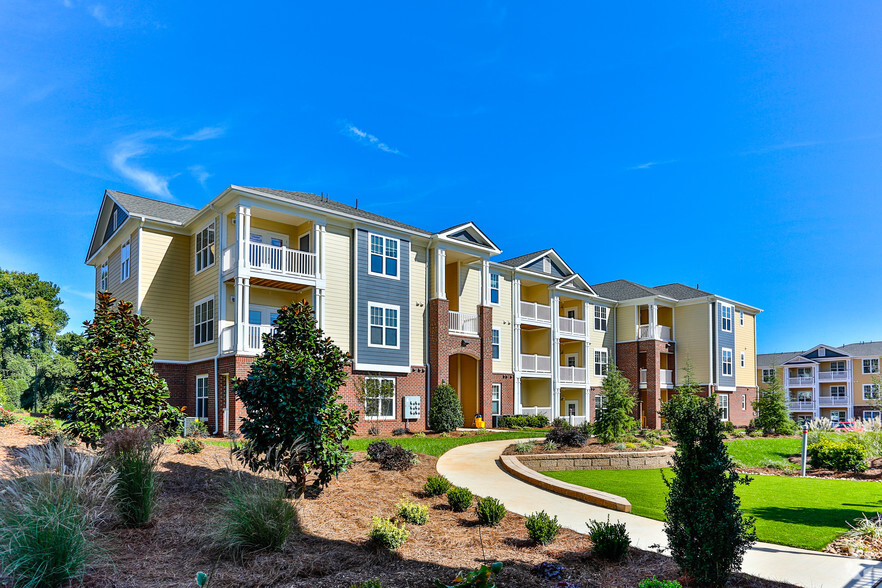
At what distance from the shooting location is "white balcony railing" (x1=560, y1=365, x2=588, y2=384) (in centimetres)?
3266

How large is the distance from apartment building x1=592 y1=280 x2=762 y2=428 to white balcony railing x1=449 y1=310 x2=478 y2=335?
13.7 meters

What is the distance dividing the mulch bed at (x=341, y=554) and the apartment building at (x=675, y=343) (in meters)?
28.9

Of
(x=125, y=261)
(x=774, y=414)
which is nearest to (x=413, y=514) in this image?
A: (x=125, y=261)

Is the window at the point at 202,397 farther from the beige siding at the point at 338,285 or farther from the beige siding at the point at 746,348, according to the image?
the beige siding at the point at 746,348

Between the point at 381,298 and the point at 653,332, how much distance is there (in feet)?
65.4

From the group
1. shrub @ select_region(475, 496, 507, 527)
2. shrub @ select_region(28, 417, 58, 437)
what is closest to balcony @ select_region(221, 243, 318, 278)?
shrub @ select_region(28, 417, 58, 437)

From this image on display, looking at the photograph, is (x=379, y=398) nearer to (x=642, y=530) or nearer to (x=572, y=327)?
(x=642, y=530)

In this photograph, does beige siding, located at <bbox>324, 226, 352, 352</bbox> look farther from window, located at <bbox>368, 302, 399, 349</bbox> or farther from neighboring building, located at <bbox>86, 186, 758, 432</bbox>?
window, located at <bbox>368, 302, 399, 349</bbox>

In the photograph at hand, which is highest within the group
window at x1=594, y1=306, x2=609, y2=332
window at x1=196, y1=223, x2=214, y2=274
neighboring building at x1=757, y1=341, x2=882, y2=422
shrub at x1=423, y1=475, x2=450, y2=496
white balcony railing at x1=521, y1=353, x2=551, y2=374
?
window at x1=196, y1=223, x2=214, y2=274

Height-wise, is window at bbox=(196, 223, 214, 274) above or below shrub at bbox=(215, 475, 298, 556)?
above

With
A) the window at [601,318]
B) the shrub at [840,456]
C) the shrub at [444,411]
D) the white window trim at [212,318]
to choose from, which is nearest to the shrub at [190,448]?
the white window trim at [212,318]

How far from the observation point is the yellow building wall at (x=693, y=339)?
3622cm

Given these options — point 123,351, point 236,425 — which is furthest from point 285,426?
point 236,425

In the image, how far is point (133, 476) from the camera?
22.7ft
